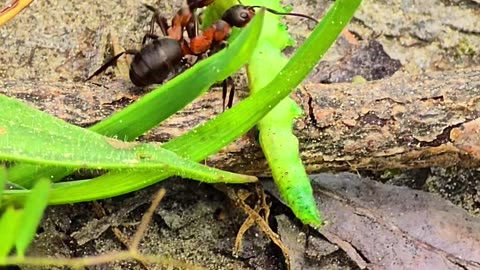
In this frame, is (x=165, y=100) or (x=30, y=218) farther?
(x=165, y=100)

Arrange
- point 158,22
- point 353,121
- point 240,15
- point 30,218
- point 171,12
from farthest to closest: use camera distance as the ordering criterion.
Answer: point 171,12, point 158,22, point 240,15, point 353,121, point 30,218

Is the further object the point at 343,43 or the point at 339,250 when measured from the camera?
the point at 343,43

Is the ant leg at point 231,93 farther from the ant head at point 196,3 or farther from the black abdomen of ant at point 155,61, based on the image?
the ant head at point 196,3

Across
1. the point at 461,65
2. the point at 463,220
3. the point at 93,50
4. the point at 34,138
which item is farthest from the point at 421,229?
the point at 93,50

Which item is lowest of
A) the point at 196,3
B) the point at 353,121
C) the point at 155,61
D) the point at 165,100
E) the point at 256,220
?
the point at 256,220

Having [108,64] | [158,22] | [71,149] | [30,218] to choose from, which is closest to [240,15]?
[158,22]

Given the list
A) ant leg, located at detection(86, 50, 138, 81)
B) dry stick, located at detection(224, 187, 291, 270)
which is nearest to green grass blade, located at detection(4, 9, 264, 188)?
dry stick, located at detection(224, 187, 291, 270)

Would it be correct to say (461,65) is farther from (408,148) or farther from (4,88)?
(4,88)

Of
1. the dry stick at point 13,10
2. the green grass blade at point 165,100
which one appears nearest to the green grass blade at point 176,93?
the green grass blade at point 165,100

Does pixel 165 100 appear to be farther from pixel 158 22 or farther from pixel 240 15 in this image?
pixel 158 22
